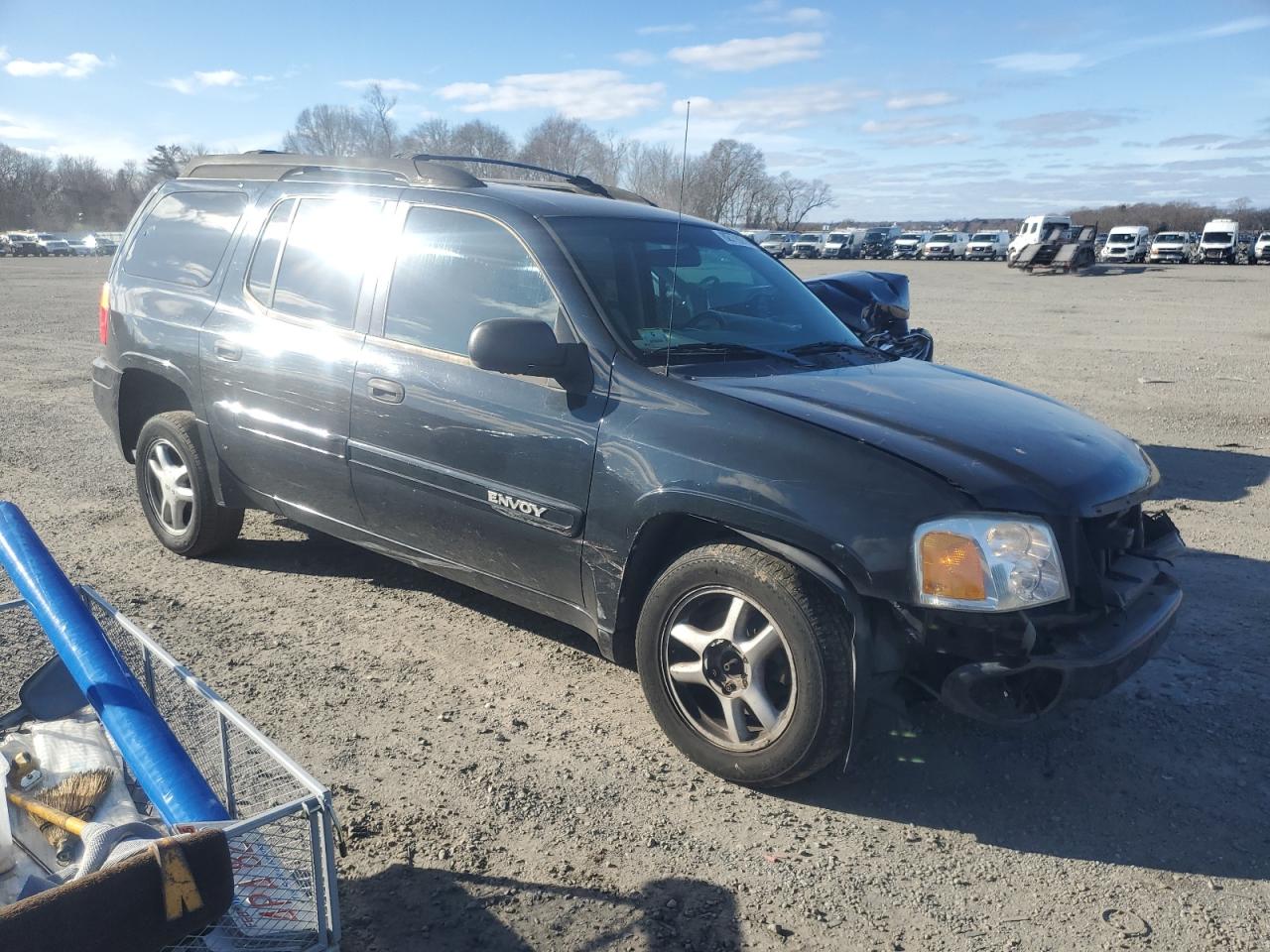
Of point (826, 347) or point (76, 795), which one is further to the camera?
point (826, 347)

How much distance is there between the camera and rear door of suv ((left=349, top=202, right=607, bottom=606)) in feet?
11.4

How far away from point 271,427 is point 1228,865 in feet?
12.9

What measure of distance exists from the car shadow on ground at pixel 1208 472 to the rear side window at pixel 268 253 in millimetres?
5321

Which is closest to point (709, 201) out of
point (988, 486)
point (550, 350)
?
point (550, 350)

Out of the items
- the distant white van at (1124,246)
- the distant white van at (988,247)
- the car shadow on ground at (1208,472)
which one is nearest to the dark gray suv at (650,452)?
the car shadow on ground at (1208,472)

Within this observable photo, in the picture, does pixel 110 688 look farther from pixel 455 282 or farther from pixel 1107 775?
pixel 1107 775

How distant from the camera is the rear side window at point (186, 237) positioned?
4.86 m

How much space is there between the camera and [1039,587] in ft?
9.14

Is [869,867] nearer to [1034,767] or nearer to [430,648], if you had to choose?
[1034,767]

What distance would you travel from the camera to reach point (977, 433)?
10.4ft

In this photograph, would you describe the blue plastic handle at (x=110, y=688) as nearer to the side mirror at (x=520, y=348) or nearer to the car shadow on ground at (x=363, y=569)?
the side mirror at (x=520, y=348)

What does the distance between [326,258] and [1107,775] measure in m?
3.68

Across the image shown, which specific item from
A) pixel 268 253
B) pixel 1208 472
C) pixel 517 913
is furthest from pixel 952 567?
pixel 1208 472

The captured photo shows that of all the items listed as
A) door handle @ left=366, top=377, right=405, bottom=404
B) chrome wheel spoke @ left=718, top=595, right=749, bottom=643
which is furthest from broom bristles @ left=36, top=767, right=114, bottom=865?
door handle @ left=366, top=377, right=405, bottom=404
